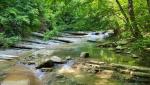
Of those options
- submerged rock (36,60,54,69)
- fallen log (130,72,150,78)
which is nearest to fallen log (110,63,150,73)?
fallen log (130,72,150,78)

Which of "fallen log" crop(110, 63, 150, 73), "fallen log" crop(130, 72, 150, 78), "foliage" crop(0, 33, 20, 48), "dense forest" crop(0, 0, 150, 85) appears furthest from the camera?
"foliage" crop(0, 33, 20, 48)

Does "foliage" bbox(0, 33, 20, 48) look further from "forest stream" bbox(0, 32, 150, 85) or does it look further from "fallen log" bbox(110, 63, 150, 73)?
"fallen log" bbox(110, 63, 150, 73)

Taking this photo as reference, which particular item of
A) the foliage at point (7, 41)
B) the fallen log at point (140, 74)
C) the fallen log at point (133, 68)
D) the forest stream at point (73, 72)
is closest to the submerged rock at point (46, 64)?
the forest stream at point (73, 72)

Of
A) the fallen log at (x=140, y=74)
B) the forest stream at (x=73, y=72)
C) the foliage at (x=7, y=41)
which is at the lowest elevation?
the forest stream at (x=73, y=72)

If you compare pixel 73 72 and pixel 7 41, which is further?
pixel 7 41

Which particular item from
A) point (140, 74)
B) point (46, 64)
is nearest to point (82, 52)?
point (46, 64)

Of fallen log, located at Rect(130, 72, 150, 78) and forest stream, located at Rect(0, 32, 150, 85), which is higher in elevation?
fallen log, located at Rect(130, 72, 150, 78)

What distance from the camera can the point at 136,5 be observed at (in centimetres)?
1816

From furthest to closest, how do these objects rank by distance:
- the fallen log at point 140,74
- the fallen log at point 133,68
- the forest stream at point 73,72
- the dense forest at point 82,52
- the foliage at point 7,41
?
the foliage at point 7,41, the fallen log at point 133,68, the dense forest at point 82,52, the fallen log at point 140,74, the forest stream at point 73,72

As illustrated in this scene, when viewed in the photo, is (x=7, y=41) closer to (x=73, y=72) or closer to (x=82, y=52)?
(x=82, y=52)

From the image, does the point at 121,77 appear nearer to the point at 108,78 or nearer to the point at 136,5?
the point at 108,78

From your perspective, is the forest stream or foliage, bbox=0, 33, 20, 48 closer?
the forest stream

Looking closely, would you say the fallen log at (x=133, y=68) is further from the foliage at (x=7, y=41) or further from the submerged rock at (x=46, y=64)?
the foliage at (x=7, y=41)

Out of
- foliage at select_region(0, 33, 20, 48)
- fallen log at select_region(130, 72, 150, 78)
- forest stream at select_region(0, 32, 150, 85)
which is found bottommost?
forest stream at select_region(0, 32, 150, 85)
